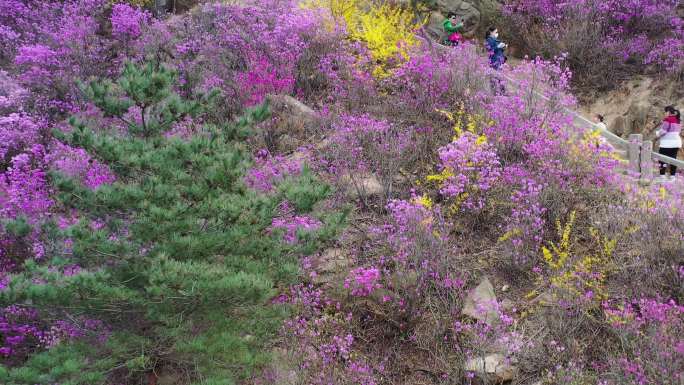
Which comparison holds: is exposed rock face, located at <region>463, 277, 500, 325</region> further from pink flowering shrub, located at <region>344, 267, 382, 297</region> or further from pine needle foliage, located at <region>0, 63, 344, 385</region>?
pine needle foliage, located at <region>0, 63, 344, 385</region>

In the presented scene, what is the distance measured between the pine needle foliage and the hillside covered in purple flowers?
0.08 feet

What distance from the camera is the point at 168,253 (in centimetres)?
434

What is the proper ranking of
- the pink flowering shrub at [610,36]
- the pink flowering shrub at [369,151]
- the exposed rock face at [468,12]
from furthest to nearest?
the exposed rock face at [468,12] < the pink flowering shrub at [610,36] < the pink flowering shrub at [369,151]

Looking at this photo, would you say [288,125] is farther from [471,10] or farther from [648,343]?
[471,10]

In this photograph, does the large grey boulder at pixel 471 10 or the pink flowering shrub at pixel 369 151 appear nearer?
the pink flowering shrub at pixel 369 151

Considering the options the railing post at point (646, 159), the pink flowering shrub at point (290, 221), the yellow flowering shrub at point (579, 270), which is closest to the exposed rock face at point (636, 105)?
the railing post at point (646, 159)

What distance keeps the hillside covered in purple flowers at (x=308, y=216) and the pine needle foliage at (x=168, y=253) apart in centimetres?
3

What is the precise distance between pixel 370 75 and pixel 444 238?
4870 mm

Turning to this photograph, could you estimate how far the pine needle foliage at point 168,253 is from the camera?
4.18m

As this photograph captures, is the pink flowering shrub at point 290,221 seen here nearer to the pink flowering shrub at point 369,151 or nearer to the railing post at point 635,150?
the pink flowering shrub at point 369,151

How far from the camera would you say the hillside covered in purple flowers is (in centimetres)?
453

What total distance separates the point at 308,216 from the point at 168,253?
2.49 m

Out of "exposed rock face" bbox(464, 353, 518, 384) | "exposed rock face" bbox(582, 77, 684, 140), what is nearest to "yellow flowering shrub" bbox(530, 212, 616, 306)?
"exposed rock face" bbox(464, 353, 518, 384)

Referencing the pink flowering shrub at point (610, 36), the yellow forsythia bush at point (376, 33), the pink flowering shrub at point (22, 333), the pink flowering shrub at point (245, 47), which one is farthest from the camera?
the pink flowering shrub at point (610, 36)
